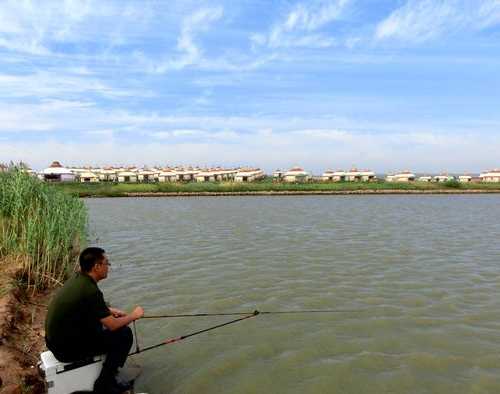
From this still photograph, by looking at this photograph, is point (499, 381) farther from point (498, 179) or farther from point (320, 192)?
point (498, 179)

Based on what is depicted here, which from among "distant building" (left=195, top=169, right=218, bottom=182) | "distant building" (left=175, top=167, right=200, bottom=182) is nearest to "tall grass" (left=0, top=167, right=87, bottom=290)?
"distant building" (left=175, top=167, right=200, bottom=182)

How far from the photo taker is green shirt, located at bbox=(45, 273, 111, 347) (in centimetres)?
385

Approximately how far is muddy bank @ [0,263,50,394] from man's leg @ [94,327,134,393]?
0.87 m

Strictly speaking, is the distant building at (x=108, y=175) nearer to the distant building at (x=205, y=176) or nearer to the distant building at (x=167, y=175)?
the distant building at (x=167, y=175)

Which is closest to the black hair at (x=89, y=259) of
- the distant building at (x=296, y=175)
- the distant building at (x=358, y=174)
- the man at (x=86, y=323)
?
the man at (x=86, y=323)

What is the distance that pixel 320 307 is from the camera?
300 inches

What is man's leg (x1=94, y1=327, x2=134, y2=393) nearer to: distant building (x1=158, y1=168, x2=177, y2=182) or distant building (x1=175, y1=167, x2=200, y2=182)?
distant building (x1=158, y1=168, x2=177, y2=182)

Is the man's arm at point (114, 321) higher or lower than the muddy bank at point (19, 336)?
higher

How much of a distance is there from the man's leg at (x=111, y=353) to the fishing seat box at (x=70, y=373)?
0.06 meters

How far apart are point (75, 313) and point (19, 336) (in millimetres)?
2521

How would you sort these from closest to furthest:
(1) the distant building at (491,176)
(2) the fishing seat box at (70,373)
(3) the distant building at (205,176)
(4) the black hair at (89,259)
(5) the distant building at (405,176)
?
(2) the fishing seat box at (70,373) < (4) the black hair at (89,259) < (5) the distant building at (405,176) < (1) the distant building at (491,176) < (3) the distant building at (205,176)

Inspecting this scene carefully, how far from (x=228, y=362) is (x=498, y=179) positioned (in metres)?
85.6

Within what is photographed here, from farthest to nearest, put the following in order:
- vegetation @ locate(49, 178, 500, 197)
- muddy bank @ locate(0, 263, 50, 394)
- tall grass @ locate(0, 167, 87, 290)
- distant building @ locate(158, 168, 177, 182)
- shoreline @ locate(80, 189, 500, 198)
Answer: distant building @ locate(158, 168, 177, 182) < vegetation @ locate(49, 178, 500, 197) < shoreline @ locate(80, 189, 500, 198) < tall grass @ locate(0, 167, 87, 290) < muddy bank @ locate(0, 263, 50, 394)

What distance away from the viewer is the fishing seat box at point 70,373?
3.80 metres
